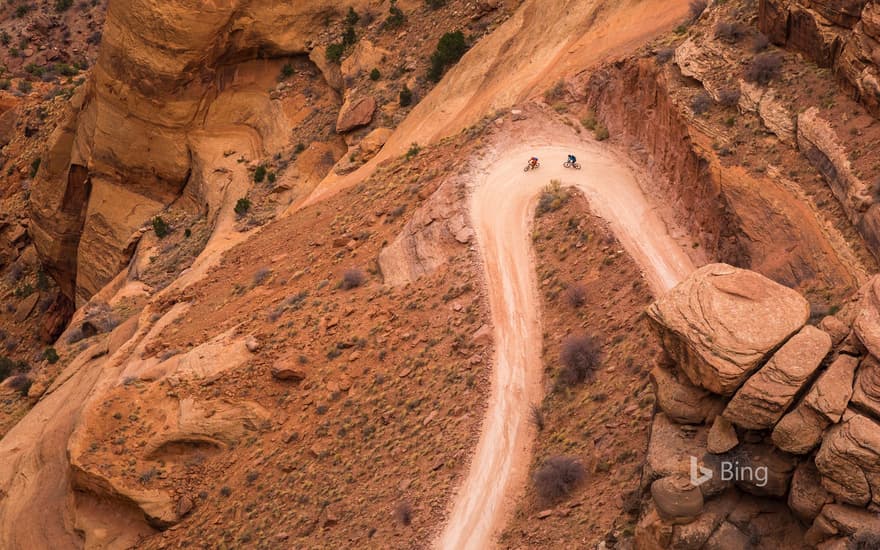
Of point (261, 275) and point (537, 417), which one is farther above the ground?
point (261, 275)

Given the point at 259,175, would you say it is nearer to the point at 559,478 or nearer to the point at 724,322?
the point at 559,478

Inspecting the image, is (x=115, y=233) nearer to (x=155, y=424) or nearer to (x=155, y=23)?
(x=155, y=23)

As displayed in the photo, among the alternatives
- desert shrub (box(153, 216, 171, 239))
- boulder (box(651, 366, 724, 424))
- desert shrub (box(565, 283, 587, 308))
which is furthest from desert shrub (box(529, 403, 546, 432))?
desert shrub (box(153, 216, 171, 239))

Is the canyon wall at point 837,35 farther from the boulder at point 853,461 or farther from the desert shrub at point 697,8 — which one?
the boulder at point 853,461

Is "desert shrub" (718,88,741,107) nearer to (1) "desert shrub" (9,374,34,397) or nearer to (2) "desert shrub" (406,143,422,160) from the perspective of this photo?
(2) "desert shrub" (406,143,422,160)

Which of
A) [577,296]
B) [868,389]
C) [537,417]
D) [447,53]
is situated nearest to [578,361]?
[537,417]

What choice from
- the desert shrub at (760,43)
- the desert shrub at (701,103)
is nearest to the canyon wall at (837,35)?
the desert shrub at (760,43)

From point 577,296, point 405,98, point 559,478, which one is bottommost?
point 559,478
